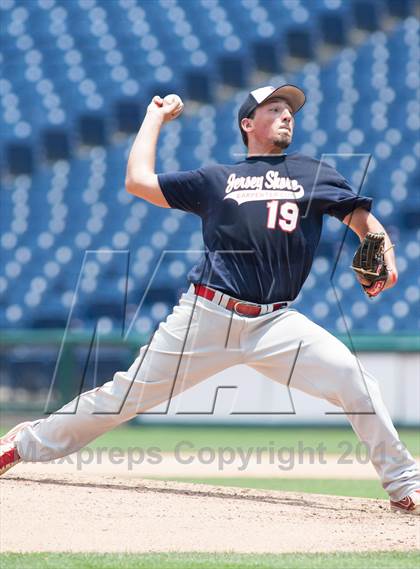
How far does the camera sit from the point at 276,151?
448 centimetres

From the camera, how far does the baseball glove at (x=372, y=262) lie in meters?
4.18

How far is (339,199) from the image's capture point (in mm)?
4254

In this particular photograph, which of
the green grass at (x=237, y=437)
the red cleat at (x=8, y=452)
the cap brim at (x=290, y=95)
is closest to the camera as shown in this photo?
the cap brim at (x=290, y=95)

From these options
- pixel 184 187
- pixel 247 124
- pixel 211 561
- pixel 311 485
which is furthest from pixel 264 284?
pixel 311 485

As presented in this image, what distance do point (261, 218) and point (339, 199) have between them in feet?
1.07

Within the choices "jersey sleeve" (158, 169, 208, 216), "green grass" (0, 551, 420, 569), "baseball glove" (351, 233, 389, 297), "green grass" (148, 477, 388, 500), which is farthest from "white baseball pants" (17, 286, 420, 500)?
"green grass" (148, 477, 388, 500)

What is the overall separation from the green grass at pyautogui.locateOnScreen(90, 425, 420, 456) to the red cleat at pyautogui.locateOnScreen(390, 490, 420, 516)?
13.3ft

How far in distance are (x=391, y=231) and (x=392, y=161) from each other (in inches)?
43.0

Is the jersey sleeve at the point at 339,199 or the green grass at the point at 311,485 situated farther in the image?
the green grass at the point at 311,485

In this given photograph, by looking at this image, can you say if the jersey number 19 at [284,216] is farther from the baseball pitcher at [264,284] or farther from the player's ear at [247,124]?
the player's ear at [247,124]

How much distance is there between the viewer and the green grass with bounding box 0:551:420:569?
338 cm

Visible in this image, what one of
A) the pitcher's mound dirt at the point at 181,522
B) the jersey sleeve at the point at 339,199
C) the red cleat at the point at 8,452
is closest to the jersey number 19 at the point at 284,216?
the jersey sleeve at the point at 339,199

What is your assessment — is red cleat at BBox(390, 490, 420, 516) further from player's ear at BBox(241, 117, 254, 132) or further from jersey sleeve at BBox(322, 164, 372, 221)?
player's ear at BBox(241, 117, 254, 132)

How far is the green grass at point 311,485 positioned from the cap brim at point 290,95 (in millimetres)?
2439
